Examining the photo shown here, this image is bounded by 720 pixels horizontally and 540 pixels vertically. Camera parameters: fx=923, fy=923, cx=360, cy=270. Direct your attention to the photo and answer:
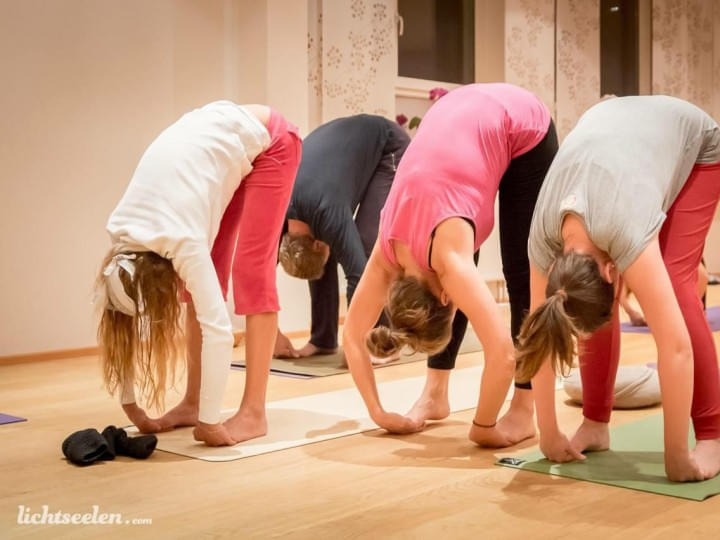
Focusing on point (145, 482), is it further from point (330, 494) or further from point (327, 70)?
point (327, 70)

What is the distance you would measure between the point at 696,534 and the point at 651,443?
30.3 inches

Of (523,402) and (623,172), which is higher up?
(623,172)

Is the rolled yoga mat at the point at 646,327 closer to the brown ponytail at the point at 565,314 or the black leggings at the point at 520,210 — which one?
the black leggings at the point at 520,210

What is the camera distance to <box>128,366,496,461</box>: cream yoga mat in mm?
2537

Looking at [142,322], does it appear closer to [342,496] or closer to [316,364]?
[342,496]

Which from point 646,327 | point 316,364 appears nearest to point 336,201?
point 316,364

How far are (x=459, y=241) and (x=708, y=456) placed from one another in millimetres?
779

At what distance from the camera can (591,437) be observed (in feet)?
7.86

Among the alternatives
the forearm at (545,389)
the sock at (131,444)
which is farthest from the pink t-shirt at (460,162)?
the sock at (131,444)

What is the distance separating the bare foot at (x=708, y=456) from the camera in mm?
2105

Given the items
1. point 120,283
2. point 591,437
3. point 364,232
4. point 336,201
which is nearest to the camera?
point 120,283

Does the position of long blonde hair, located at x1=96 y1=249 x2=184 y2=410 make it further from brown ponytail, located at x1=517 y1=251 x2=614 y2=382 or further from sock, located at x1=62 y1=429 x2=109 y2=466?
brown ponytail, located at x1=517 y1=251 x2=614 y2=382

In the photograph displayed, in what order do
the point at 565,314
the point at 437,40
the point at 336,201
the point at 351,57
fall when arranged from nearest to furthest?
1. the point at 565,314
2. the point at 336,201
3. the point at 351,57
4. the point at 437,40

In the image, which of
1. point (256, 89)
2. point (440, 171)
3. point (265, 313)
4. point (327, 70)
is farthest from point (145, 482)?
point (327, 70)
